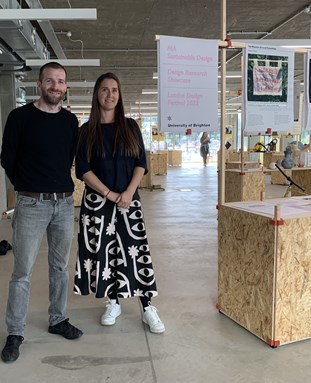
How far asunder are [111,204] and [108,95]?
671mm

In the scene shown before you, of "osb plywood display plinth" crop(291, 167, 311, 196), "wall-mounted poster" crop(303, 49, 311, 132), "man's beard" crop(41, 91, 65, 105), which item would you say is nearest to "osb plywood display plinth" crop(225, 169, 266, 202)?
"osb plywood display plinth" crop(291, 167, 311, 196)

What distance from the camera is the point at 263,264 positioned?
247 cm

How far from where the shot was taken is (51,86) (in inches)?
91.0

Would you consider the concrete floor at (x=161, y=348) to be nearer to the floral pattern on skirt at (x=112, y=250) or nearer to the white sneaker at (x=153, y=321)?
the white sneaker at (x=153, y=321)

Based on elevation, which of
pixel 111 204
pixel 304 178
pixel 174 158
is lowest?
pixel 174 158

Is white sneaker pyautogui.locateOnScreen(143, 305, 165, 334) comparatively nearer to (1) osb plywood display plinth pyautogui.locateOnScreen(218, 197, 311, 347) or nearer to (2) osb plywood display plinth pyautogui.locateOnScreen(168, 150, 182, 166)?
(1) osb plywood display plinth pyautogui.locateOnScreen(218, 197, 311, 347)

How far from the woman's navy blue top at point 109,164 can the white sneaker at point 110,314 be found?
2.78ft

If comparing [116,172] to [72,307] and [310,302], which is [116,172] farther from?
[310,302]

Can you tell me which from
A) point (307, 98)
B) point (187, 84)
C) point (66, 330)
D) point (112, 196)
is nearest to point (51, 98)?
point (112, 196)

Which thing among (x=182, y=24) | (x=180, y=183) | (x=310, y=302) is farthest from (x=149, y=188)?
(x=310, y=302)

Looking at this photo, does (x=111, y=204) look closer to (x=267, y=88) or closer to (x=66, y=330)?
(x=66, y=330)

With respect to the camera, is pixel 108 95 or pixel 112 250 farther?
pixel 112 250

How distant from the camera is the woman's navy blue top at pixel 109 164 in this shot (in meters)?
2.51

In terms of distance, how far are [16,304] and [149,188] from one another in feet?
27.6
